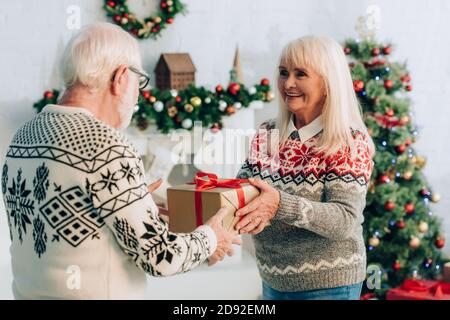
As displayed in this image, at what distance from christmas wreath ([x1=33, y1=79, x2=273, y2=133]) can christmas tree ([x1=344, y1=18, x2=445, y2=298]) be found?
0.75 metres

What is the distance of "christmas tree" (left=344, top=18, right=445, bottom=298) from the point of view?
3.89 meters

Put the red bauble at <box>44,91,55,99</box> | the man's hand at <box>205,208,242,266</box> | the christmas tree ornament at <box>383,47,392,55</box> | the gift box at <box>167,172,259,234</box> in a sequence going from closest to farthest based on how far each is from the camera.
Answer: the man's hand at <box>205,208,242,266</box>
the gift box at <box>167,172,259,234</box>
the red bauble at <box>44,91,55,99</box>
the christmas tree ornament at <box>383,47,392,55</box>

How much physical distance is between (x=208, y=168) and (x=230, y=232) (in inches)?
93.6

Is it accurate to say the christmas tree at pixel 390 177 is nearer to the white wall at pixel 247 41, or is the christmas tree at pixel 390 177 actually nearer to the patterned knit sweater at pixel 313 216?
the white wall at pixel 247 41

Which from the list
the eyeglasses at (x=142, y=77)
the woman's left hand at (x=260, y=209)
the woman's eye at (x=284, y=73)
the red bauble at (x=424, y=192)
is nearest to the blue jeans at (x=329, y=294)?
the woman's left hand at (x=260, y=209)

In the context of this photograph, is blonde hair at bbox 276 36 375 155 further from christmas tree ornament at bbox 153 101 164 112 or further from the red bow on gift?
the red bow on gift

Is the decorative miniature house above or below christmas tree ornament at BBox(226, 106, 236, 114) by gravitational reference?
above

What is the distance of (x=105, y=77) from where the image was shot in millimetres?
1538

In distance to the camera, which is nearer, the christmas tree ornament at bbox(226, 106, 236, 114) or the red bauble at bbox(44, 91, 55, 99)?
the red bauble at bbox(44, 91, 55, 99)

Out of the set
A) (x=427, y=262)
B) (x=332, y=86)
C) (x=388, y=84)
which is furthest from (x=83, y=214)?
(x=427, y=262)

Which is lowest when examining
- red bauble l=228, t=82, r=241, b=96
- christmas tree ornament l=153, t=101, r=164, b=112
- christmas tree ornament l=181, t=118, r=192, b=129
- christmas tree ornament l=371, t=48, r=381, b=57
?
christmas tree ornament l=181, t=118, r=192, b=129

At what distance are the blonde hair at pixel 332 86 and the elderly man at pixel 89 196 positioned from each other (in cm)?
55

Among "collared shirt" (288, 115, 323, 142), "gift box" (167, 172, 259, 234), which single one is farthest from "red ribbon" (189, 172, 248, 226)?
"collared shirt" (288, 115, 323, 142)

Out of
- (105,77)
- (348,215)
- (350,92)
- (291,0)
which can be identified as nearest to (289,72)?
(350,92)
